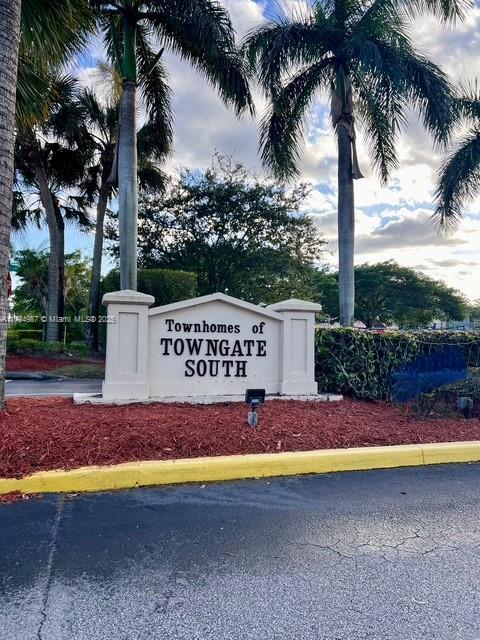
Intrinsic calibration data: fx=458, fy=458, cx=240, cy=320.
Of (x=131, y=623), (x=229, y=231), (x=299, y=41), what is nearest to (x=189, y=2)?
(x=299, y=41)

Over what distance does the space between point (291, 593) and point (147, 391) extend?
4.46 metres

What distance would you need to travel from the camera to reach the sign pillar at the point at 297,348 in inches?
295

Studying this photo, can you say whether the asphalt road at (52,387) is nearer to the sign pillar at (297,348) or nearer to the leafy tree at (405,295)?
the sign pillar at (297,348)

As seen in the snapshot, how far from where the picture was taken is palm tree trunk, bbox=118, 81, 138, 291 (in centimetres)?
1161

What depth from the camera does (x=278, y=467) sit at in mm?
4602

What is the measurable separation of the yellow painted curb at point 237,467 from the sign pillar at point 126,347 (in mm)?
2377

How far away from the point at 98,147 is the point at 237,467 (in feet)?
60.4

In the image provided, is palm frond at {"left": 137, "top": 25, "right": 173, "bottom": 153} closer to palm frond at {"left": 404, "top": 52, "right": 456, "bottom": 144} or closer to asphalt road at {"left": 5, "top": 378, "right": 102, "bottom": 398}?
palm frond at {"left": 404, "top": 52, "right": 456, "bottom": 144}

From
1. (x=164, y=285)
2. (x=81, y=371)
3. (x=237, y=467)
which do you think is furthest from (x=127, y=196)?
(x=237, y=467)

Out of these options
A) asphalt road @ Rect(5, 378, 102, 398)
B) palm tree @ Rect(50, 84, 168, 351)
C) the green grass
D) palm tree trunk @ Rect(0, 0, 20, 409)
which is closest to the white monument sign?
palm tree trunk @ Rect(0, 0, 20, 409)

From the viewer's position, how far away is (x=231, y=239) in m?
19.3

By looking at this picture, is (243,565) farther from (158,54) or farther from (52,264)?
(52,264)

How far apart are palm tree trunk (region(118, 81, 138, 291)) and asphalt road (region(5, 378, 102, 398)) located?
2.70 metres

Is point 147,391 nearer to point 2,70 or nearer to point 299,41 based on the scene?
point 2,70
